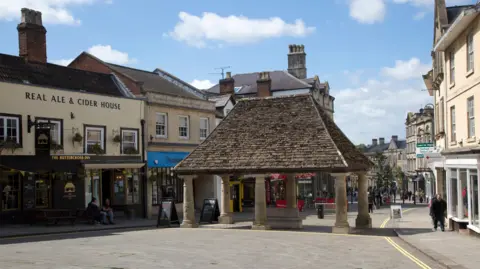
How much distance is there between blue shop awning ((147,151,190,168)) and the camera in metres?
36.3

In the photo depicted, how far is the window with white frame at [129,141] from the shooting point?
34812mm

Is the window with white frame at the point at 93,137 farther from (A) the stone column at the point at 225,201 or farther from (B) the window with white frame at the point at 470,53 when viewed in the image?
(B) the window with white frame at the point at 470,53

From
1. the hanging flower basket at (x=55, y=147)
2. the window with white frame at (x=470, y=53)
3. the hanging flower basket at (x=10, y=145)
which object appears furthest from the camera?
the hanging flower basket at (x=55, y=147)

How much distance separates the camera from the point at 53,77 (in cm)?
3253

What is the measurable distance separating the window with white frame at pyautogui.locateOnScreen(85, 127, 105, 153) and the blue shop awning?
3.70 m

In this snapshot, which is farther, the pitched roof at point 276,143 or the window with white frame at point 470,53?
the pitched roof at point 276,143

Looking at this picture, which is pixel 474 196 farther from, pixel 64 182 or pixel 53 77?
pixel 53 77

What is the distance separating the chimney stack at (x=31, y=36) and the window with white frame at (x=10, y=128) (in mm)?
5350

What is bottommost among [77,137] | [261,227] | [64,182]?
[261,227]

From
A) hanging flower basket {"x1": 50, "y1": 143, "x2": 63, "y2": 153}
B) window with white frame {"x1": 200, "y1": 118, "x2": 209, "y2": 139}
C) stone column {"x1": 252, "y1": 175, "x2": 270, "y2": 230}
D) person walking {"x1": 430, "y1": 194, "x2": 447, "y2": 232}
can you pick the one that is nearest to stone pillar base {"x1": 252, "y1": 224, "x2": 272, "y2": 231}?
stone column {"x1": 252, "y1": 175, "x2": 270, "y2": 230}

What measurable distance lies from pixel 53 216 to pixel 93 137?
5.97 metres

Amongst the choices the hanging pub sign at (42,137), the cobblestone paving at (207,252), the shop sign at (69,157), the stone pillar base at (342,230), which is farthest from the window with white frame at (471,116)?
the shop sign at (69,157)

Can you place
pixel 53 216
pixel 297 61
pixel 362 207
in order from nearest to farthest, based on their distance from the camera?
pixel 362 207, pixel 53 216, pixel 297 61

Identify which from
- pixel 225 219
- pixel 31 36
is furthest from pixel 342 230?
pixel 31 36
